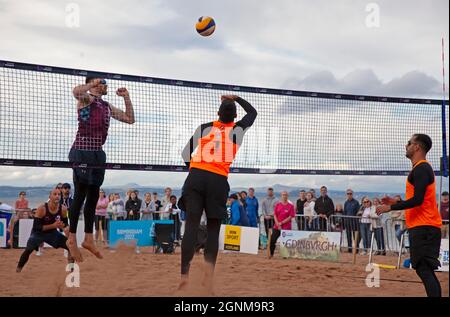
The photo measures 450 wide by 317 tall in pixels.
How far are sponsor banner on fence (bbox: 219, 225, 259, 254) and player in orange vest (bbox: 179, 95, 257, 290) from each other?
9820 mm

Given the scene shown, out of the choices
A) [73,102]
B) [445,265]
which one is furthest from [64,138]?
[445,265]

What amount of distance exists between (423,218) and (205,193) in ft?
8.50

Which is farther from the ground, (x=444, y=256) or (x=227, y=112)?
(x=227, y=112)

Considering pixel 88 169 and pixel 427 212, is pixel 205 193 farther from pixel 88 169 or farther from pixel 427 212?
pixel 427 212

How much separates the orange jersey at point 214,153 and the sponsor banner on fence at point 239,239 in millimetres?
9923

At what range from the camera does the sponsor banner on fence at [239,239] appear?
16.7m

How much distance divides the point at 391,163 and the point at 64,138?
269 inches

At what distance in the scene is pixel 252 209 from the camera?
18719 mm

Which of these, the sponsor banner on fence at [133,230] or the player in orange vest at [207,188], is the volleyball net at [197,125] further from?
the sponsor banner on fence at [133,230]

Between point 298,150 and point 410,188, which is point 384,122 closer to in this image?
point 298,150

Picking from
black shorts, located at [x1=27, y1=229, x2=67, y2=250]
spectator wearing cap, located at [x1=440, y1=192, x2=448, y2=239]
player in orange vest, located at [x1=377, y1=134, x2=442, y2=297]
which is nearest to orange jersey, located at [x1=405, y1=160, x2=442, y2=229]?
player in orange vest, located at [x1=377, y1=134, x2=442, y2=297]

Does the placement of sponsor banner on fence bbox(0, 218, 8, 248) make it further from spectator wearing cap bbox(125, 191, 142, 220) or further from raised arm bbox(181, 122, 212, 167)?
raised arm bbox(181, 122, 212, 167)

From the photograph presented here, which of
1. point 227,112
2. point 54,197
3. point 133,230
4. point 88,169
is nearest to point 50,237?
point 54,197

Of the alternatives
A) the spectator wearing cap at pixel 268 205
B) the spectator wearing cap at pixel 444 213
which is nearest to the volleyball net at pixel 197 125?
the spectator wearing cap at pixel 444 213
